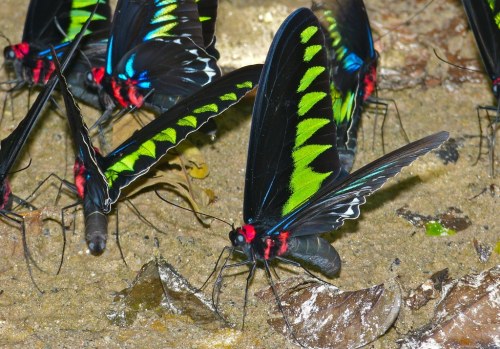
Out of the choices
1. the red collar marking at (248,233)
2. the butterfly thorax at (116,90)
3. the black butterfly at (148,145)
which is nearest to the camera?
the red collar marking at (248,233)

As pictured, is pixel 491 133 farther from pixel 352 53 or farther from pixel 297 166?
pixel 297 166

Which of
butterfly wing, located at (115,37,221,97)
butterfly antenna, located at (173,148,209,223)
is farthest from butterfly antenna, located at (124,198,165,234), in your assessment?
butterfly wing, located at (115,37,221,97)

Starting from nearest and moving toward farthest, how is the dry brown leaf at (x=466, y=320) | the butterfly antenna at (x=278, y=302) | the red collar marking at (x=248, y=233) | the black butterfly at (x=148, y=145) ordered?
the dry brown leaf at (x=466, y=320), the butterfly antenna at (x=278, y=302), the red collar marking at (x=248, y=233), the black butterfly at (x=148, y=145)

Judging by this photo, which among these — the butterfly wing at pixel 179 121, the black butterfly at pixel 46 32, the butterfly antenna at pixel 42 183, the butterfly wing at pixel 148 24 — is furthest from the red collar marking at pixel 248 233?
the black butterfly at pixel 46 32

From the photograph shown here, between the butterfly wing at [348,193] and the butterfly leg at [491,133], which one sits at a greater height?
the butterfly wing at [348,193]

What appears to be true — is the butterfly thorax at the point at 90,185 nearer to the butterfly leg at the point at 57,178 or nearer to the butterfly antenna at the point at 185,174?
the butterfly leg at the point at 57,178

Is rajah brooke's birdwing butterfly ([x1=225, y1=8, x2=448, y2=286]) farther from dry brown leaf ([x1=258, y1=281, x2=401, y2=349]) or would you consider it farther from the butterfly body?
the butterfly body

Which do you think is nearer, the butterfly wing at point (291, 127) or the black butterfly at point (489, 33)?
the butterfly wing at point (291, 127)
